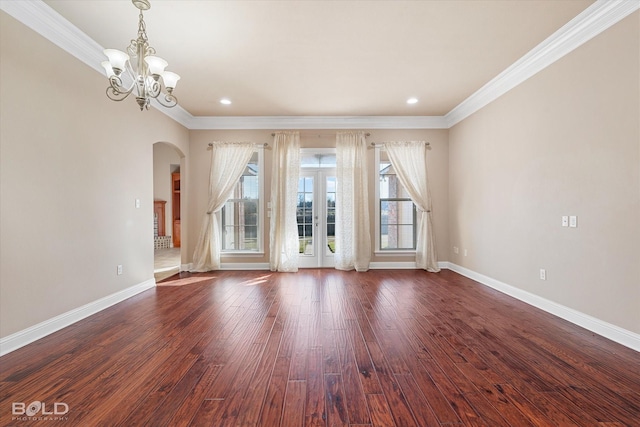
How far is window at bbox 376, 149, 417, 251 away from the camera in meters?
5.82

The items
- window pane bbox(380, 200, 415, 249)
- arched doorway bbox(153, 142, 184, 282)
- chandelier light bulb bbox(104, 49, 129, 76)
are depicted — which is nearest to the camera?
chandelier light bulb bbox(104, 49, 129, 76)

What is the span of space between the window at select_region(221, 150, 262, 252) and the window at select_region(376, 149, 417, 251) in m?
2.57

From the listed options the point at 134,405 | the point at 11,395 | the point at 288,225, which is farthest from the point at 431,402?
the point at 288,225

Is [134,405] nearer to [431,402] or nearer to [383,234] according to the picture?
[431,402]

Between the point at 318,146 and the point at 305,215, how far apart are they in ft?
4.71

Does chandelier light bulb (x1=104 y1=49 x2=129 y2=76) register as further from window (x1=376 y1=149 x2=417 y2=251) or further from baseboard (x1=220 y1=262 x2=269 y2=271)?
window (x1=376 y1=149 x2=417 y2=251)

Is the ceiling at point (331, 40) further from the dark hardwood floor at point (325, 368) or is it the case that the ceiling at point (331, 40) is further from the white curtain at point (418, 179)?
the dark hardwood floor at point (325, 368)

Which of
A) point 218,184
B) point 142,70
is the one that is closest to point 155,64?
point 142,70

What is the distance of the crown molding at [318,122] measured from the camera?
561 cm

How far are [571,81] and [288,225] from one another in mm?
4487

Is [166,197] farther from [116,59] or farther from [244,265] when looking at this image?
[116,59]

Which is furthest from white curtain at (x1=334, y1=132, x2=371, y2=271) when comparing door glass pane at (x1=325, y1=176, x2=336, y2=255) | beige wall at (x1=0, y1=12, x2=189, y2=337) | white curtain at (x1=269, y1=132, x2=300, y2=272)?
beige wall at (x1=0, y1=12, x2=189, y2=337)

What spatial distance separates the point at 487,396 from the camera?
70.3 inches

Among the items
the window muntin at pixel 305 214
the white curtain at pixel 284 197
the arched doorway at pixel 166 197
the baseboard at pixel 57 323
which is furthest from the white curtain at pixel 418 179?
the arched doorway at pixel 166 197
